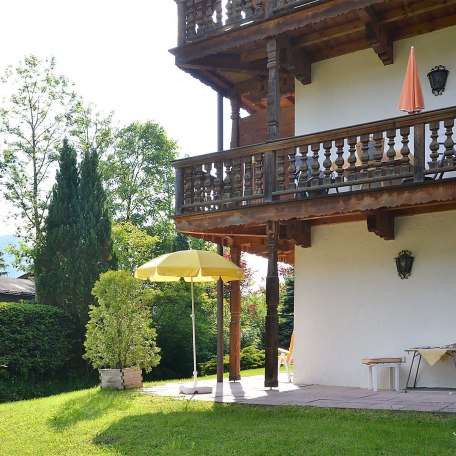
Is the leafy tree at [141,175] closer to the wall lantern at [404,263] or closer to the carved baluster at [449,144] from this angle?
the wall lantern at [404,263]

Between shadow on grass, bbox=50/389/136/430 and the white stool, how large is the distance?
320cm

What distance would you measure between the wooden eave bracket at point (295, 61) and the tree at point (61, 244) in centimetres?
1011

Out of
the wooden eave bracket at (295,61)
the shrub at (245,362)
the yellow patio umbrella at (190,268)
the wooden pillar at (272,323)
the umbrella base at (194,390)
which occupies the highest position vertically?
the wooden eave bracket at (295,61)

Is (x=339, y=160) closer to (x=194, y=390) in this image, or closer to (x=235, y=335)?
(x=194, y=390)

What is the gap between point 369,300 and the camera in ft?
32.3

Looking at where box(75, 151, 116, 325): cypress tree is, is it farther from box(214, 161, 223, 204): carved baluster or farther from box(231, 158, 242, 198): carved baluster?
box(231, 158, 242, 198): carved baluster

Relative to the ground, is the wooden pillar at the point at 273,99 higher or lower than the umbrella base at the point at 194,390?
higher

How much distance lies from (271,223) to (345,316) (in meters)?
2.08

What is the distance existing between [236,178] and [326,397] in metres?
3.16

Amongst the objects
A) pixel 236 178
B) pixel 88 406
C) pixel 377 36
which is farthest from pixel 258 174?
pixel 88 406

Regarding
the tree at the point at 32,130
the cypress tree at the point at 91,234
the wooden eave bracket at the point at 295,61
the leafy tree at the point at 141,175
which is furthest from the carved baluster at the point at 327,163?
the leafy tree at the point at 141,175

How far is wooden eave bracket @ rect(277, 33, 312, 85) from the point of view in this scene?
975 centimetres

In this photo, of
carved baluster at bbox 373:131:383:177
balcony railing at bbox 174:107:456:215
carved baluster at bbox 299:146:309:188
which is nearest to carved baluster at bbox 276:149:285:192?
balcony railing at bbox 174:107:456:215

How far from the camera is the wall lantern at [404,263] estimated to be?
946cm
